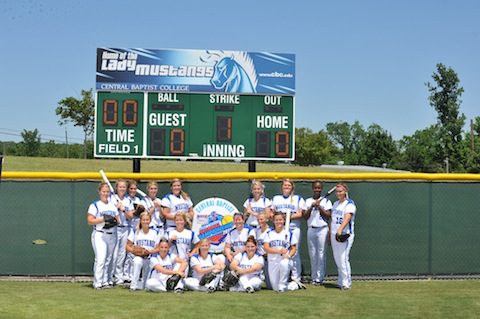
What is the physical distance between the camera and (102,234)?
9367mm

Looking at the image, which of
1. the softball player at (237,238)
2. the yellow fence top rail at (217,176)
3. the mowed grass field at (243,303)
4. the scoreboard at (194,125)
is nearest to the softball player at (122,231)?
the mowed grass field at (243,303)

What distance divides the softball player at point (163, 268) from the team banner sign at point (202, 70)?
6205 mm

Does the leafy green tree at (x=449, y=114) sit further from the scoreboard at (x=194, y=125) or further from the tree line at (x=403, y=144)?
the scoreboard at (x=194, y=125)

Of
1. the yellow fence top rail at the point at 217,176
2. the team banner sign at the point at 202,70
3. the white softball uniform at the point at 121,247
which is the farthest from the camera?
the team banner sign at the point at 202,70

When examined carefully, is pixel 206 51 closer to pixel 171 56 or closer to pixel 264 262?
pixel 171 56

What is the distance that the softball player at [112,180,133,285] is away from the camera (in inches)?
376

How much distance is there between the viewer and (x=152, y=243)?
9.31 meters

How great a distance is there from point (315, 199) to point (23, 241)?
4.49m

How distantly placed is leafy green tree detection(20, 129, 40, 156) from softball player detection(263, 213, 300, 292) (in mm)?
49406

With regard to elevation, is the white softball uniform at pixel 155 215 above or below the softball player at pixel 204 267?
above

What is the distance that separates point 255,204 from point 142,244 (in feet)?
5.71

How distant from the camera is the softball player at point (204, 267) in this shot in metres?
9.09

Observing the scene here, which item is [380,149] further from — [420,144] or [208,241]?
[208,241]

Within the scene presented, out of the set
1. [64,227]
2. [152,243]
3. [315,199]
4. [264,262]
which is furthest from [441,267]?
[64,227]
